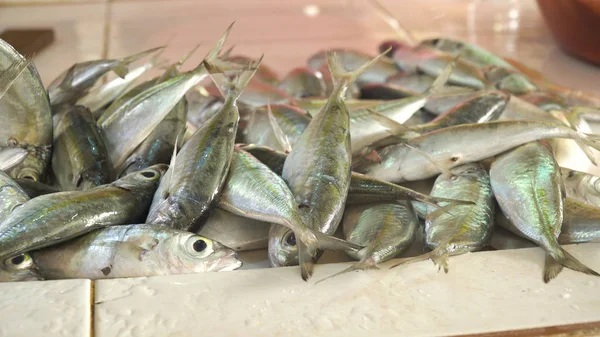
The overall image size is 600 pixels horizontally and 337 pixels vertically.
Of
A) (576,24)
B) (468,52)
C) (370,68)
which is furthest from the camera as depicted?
(576,24)

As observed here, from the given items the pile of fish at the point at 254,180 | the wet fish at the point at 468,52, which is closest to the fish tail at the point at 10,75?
the pile of fish at the point at 254,180

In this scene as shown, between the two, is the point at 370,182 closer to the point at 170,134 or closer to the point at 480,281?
the point at 480,281

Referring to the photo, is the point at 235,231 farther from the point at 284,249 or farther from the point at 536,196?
the point at 536,196

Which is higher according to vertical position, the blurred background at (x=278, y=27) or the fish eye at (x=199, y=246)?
the fish eye at (x=199, y=246)

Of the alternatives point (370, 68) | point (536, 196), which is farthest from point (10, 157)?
point (370, 68)

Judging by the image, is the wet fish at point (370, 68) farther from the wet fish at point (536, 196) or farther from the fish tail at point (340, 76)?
the wet fish at point (536, 196)

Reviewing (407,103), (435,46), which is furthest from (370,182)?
(435,46)
